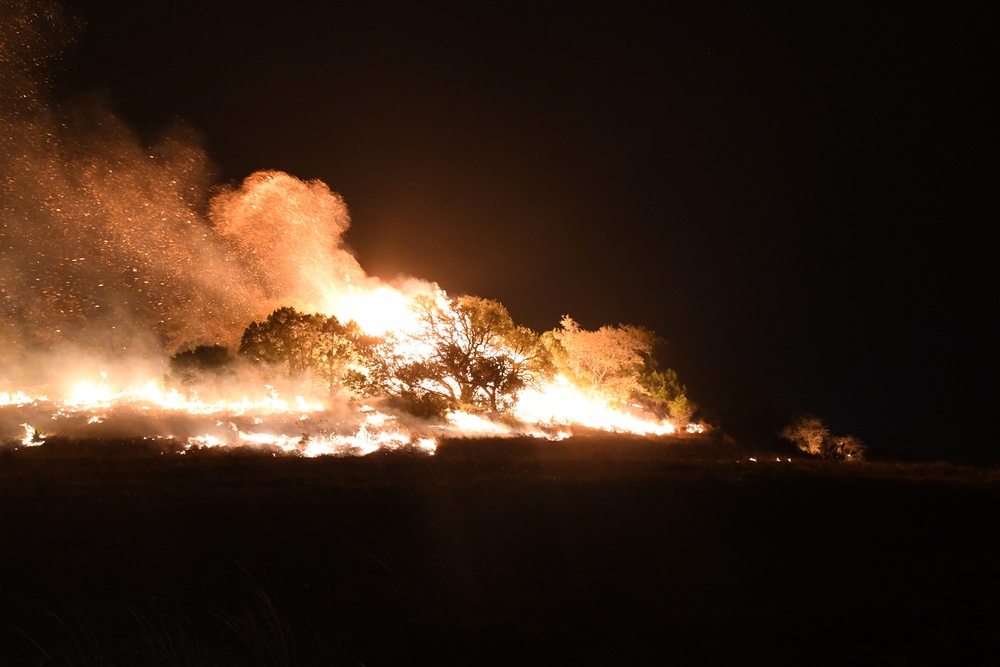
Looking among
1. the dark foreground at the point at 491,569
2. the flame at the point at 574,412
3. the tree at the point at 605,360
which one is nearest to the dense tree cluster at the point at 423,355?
the flame at the point at 574,412

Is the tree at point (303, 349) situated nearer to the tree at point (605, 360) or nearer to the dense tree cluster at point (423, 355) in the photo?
the dense tree cluster at point (423, 355)

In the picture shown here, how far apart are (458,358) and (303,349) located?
8105mm

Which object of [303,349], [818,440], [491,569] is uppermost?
[303,349]

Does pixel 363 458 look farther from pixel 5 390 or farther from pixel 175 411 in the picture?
pixel 5 390

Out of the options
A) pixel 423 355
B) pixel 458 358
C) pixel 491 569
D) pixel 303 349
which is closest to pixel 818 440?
pixel 458 358

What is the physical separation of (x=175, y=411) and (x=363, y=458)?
1313cm

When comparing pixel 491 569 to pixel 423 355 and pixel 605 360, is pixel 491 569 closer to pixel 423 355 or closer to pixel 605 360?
pixel 423 355

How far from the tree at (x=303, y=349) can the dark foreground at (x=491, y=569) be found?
1665 centimetres

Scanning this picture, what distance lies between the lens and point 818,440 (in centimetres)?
4138

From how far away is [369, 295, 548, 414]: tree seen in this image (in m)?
31.8

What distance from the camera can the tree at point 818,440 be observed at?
3944 cm

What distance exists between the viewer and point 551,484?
13.5 metres

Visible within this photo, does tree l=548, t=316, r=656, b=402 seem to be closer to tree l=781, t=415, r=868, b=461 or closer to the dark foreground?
tree l=781, t=415, r=868, b=461

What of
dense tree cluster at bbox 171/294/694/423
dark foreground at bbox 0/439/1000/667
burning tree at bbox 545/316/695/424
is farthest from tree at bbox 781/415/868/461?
dark foreground at bbox 0/439/1000/667
